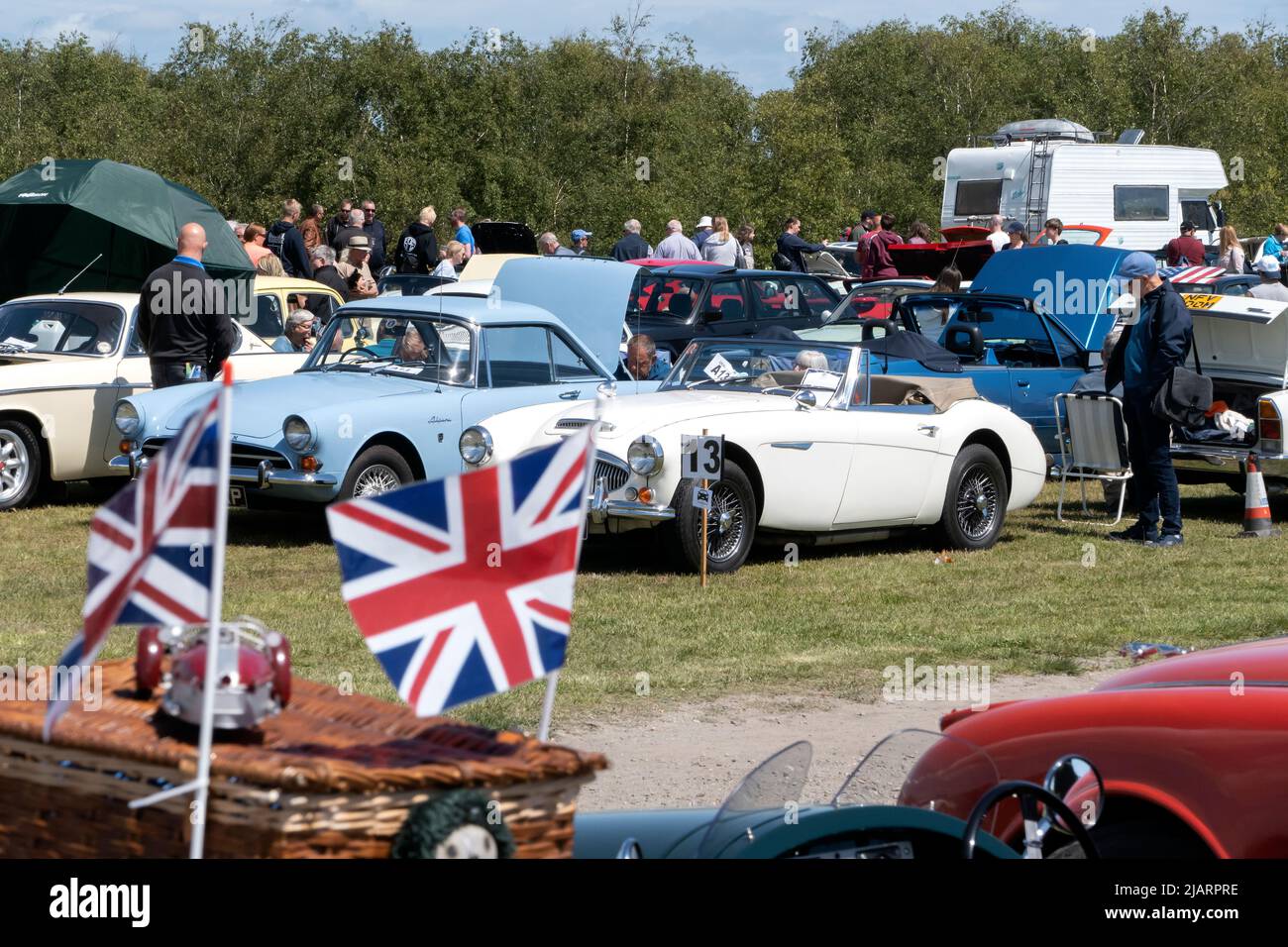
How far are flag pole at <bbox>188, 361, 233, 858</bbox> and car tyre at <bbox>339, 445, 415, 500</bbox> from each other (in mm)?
8421

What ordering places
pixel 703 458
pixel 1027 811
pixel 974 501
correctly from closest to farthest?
1. pixel 1027 811
2. pixel 703 458
3. pixel 974 501

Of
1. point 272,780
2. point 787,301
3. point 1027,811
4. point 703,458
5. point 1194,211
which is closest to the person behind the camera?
point 272,780

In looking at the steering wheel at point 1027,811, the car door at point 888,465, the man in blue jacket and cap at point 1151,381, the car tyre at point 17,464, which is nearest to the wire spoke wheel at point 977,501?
the car door at point 888,465

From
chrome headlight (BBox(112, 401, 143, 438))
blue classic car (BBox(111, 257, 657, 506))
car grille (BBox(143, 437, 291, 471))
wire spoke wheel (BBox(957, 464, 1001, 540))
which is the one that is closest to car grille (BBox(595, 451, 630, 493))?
blue classic car (BBox(111, 257, 657, 506))

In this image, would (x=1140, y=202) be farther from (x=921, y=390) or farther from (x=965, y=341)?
(x=921, y=390)

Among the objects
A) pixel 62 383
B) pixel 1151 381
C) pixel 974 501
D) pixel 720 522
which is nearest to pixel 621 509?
pixel 720 522

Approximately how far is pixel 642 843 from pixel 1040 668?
4853 mm

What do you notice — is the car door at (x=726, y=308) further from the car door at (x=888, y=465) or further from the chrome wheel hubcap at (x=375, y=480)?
the chrome wheel hubcap at (x=375, y=480)

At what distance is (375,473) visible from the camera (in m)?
11.4

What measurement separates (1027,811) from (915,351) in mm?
11236

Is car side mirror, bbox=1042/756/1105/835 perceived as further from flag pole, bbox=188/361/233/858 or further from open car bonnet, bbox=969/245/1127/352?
open car bonnet, bbox=969/245/1127/352

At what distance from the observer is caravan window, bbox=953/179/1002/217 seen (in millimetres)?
29562

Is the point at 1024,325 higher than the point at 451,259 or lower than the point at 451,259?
lower

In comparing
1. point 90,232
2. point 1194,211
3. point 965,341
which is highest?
point 1194,211
